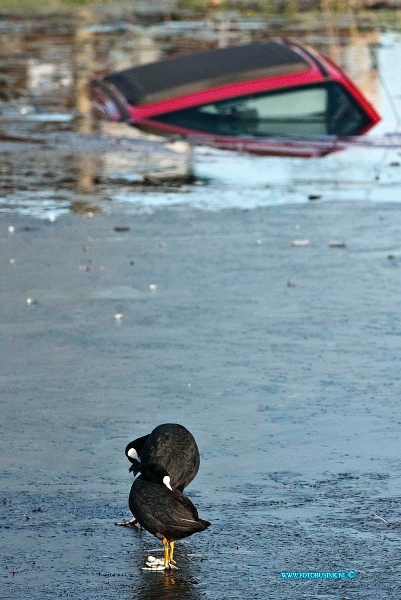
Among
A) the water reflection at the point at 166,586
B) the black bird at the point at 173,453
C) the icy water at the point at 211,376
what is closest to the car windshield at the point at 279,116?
the icy water at the point at 211,376

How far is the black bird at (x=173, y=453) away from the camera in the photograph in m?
5.69

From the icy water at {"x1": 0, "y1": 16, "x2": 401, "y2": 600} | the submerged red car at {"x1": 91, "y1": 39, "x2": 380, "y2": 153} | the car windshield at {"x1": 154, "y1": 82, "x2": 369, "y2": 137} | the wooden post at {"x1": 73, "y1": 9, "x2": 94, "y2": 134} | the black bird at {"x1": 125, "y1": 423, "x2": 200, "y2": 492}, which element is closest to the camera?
the icy water at {"x1": 0, "y1": 16, "x2": 401, "y2": 600}

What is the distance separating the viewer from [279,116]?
52.5 ft

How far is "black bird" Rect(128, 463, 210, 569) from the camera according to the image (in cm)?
529

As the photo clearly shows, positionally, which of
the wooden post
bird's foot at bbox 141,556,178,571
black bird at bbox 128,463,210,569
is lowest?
bird's foot at bbox 141,556,178,571

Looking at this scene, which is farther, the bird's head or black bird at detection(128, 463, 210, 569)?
the bird's head

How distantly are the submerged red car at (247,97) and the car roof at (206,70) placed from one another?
0.4 inches

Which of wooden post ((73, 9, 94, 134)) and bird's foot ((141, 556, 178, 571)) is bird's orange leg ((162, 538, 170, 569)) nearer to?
Result: bird's foot ((141, 556, 178, 571))

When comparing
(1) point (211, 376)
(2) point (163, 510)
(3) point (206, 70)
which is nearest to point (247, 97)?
(3) point (206, 70)

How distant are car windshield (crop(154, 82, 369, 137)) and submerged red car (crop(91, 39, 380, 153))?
11 mm

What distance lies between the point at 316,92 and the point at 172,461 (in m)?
10.3

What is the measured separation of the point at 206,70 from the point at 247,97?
0.54 metres

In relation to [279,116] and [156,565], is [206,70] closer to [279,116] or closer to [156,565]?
[279,116]

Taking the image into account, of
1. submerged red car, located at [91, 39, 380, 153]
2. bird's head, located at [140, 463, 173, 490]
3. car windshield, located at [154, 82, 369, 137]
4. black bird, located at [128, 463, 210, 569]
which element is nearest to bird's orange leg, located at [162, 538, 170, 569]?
black bird, located at [128, 463, 210, 569]
